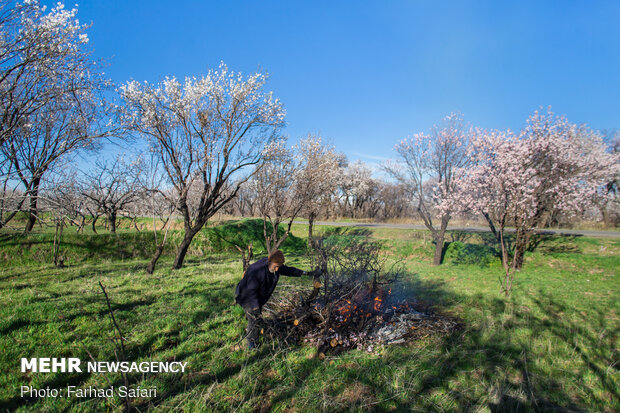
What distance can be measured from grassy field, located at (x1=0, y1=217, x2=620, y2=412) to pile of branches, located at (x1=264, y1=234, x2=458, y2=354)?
10.9 inches

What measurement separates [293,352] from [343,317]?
111 centimetres

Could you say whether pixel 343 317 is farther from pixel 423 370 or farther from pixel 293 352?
pixel 423 370

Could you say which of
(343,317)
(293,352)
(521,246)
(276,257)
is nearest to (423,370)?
(343,317)

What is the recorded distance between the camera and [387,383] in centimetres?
402

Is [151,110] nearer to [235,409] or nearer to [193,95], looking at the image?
[193,95]

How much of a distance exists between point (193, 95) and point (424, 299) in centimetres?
1028

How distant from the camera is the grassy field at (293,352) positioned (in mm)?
3645

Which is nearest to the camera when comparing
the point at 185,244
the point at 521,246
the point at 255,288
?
the point at 255,288

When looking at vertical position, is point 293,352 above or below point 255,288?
below

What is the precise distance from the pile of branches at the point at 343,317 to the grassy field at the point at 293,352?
28 cm

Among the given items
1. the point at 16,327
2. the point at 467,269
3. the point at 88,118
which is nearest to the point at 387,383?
the point at 16,327

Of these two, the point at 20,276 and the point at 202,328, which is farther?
the point at 20,276

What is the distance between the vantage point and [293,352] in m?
4.82

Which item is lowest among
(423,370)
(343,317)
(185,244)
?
Result: (423,370)
